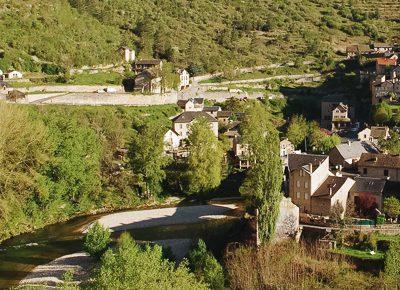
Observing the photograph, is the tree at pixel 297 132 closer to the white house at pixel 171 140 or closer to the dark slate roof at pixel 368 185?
the white house at pixel 171 140

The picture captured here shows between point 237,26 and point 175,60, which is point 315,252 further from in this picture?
point 237,26

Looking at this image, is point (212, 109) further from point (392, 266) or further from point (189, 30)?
point (392, 266)

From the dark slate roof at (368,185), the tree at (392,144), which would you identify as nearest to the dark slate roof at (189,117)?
the tree at (392,144)

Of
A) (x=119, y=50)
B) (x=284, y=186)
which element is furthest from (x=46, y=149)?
(x=119, y=50)

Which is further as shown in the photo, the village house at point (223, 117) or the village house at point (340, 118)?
the village house at point (340, 118)

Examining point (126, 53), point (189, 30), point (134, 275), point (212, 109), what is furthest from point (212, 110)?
point (134, 275)

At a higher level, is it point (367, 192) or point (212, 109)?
point (212, 109)
